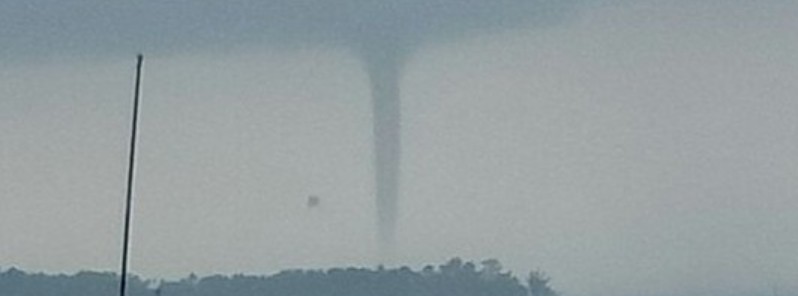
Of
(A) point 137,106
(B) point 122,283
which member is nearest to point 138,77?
(A) point 137,106

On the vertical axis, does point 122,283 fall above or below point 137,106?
below

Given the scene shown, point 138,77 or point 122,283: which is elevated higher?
point 138,77

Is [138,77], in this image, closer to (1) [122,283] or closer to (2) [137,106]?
(2) [137,106]

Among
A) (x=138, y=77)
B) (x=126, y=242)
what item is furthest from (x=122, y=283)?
(x=138, y=77)

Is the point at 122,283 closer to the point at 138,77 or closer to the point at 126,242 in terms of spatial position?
the point at 126,242

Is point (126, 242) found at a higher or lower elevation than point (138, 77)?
lower
